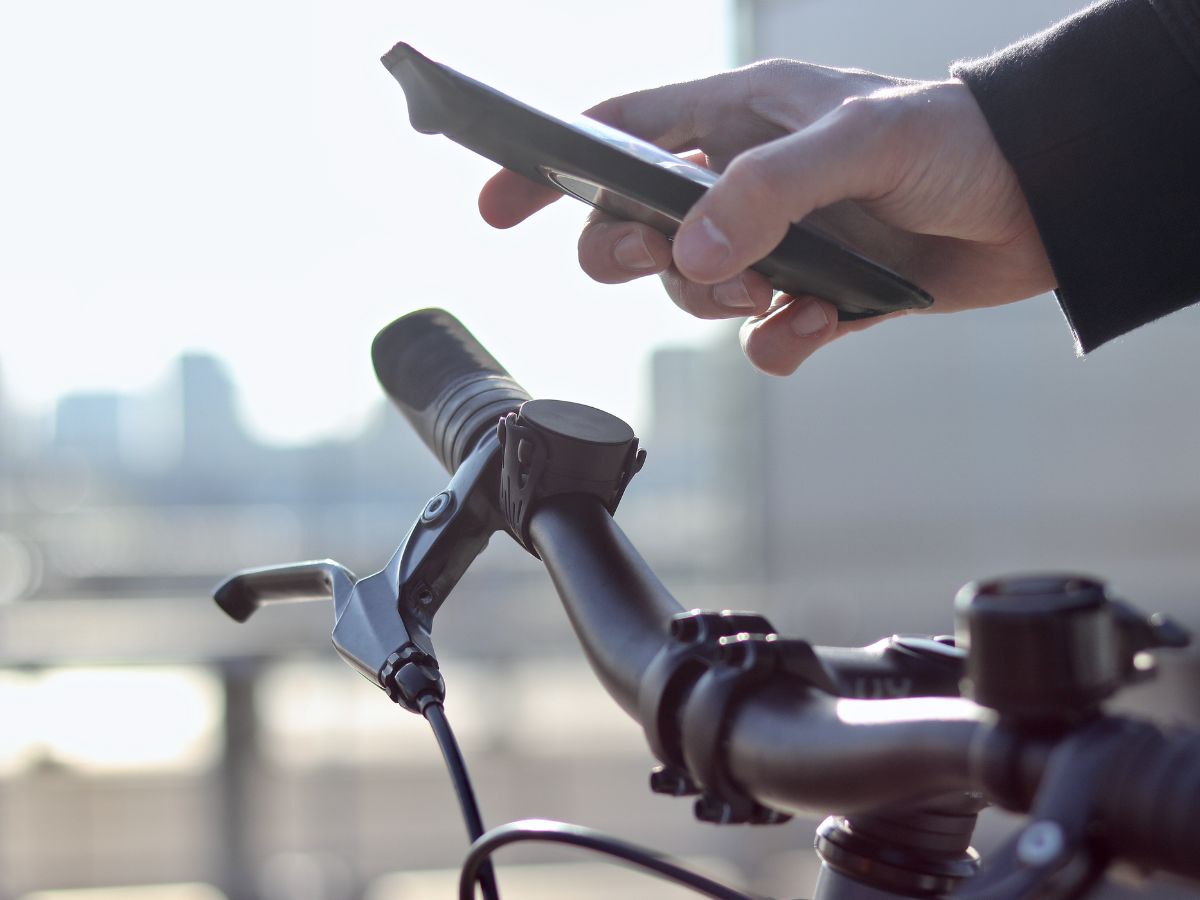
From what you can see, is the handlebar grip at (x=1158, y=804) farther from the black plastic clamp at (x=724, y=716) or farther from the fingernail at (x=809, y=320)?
the fingernail at (x=809, y=320)

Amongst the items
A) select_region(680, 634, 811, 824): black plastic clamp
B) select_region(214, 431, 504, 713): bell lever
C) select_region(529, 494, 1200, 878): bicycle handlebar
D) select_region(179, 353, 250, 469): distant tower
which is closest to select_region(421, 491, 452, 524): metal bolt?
select_region(214, 431, 504, 713): bell lever

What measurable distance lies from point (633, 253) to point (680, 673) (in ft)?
1.89

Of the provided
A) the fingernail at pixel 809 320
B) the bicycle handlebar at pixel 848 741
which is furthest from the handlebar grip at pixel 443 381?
the fingernail at pixel 809 320

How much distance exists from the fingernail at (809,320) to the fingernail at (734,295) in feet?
0.14

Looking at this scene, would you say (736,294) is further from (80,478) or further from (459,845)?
(80,478)

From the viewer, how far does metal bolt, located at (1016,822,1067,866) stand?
34 centimetres

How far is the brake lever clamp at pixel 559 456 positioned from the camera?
2.16 feet

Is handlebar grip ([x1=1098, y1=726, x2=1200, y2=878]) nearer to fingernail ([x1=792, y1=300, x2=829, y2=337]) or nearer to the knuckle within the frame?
the knuckle

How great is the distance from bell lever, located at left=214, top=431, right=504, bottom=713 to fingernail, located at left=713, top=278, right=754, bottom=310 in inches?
12.1

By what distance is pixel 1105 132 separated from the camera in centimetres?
85

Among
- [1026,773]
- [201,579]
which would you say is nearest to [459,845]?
[201,579]

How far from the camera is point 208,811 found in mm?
3932

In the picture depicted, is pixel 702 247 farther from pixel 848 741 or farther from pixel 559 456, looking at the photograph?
pixel 848 741

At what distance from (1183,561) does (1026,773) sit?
16.3 ft
